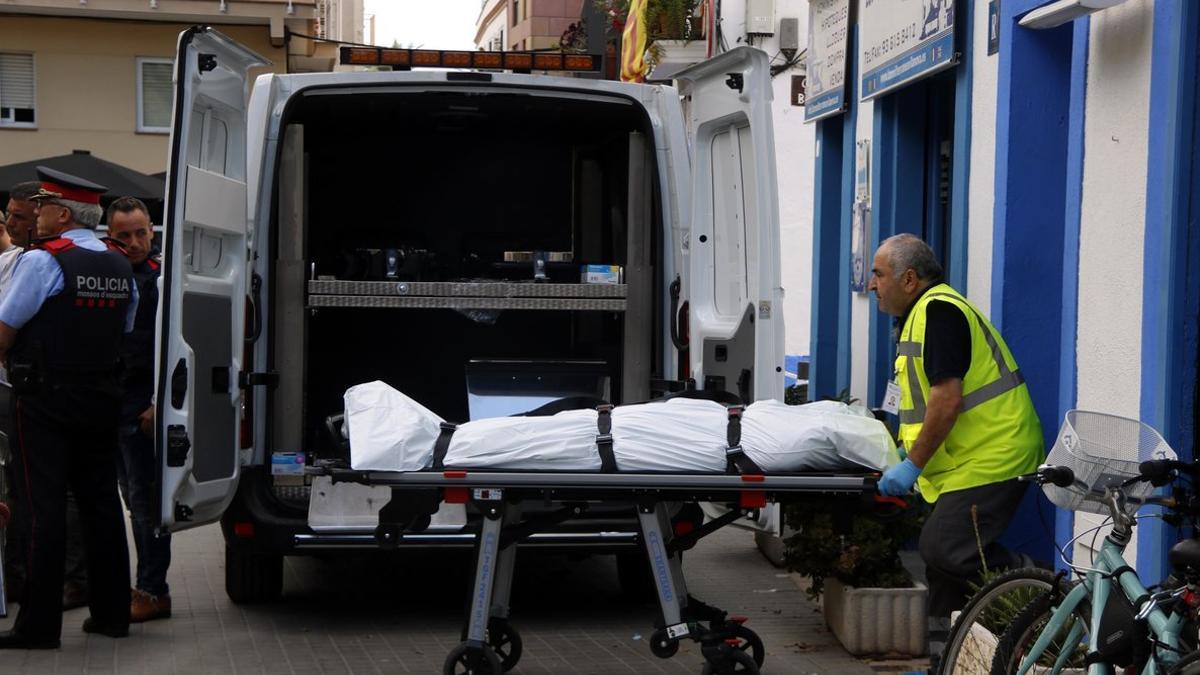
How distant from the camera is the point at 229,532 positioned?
271 inches

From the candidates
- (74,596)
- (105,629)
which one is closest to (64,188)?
(105,629)

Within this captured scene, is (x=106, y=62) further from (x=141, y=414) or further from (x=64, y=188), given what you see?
(x=64, y=188)

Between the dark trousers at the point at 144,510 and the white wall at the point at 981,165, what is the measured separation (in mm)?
3873

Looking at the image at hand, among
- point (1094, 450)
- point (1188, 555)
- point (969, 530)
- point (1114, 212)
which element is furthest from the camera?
point (1114, 212)

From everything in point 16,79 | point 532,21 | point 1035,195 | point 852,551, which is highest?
point 532,21

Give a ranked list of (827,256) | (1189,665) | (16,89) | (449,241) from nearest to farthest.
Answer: (1189,665)
(449,241)
(827,256)
(16,89)

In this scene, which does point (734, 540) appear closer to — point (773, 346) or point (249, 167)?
point (773, 346)

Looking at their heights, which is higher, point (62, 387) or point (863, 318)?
point (863, 318)

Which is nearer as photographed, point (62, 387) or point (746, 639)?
point (746, 639)

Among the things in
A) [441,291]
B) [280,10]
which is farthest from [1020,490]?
[280,10]

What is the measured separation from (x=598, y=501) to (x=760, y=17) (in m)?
10.4

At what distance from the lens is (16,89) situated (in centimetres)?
2883

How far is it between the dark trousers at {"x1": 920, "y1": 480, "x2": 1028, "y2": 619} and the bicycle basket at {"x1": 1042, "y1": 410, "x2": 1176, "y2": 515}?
1.13 metres

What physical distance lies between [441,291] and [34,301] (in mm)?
1771
